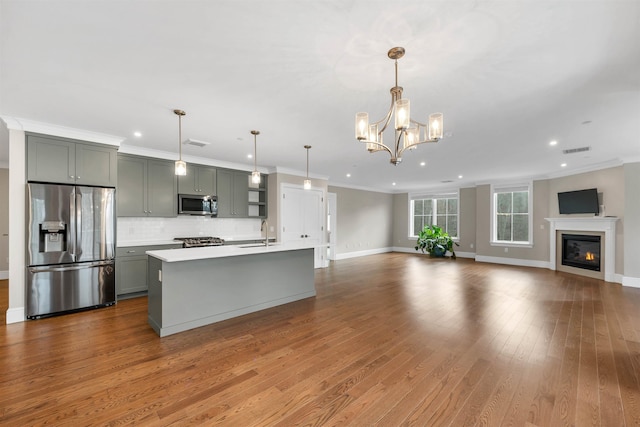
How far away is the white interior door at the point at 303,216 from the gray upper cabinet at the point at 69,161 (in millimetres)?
3465

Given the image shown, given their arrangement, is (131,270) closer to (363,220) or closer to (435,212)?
(363,220)

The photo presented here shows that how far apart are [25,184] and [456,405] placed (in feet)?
18.1

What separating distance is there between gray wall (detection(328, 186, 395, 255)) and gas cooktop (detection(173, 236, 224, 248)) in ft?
14.5

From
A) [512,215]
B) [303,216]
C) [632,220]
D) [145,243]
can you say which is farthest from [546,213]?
[145,243]

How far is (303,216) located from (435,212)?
593 centimetres

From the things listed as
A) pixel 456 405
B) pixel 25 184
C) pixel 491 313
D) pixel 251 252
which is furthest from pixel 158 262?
pixel 491 313

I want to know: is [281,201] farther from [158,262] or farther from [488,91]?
[488,91]

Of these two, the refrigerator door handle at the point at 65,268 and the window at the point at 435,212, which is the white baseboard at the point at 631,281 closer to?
the window at the point at 435,212

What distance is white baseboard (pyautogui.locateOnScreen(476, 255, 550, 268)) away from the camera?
25.7 ft

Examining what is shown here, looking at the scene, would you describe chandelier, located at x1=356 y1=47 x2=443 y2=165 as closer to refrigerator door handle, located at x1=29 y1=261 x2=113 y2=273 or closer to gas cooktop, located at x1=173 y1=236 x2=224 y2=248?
gas cooktop, located at x1=173 y1=236 x2=224 y2=248

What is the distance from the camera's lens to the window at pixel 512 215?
26.9 ft

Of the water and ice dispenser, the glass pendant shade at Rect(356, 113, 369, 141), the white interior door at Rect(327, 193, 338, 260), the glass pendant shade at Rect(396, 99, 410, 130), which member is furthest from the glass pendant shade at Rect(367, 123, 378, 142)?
the white interior door at Rect(327, 193, 338, 260)

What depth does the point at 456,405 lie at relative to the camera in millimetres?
2047

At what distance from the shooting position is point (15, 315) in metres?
3.59
